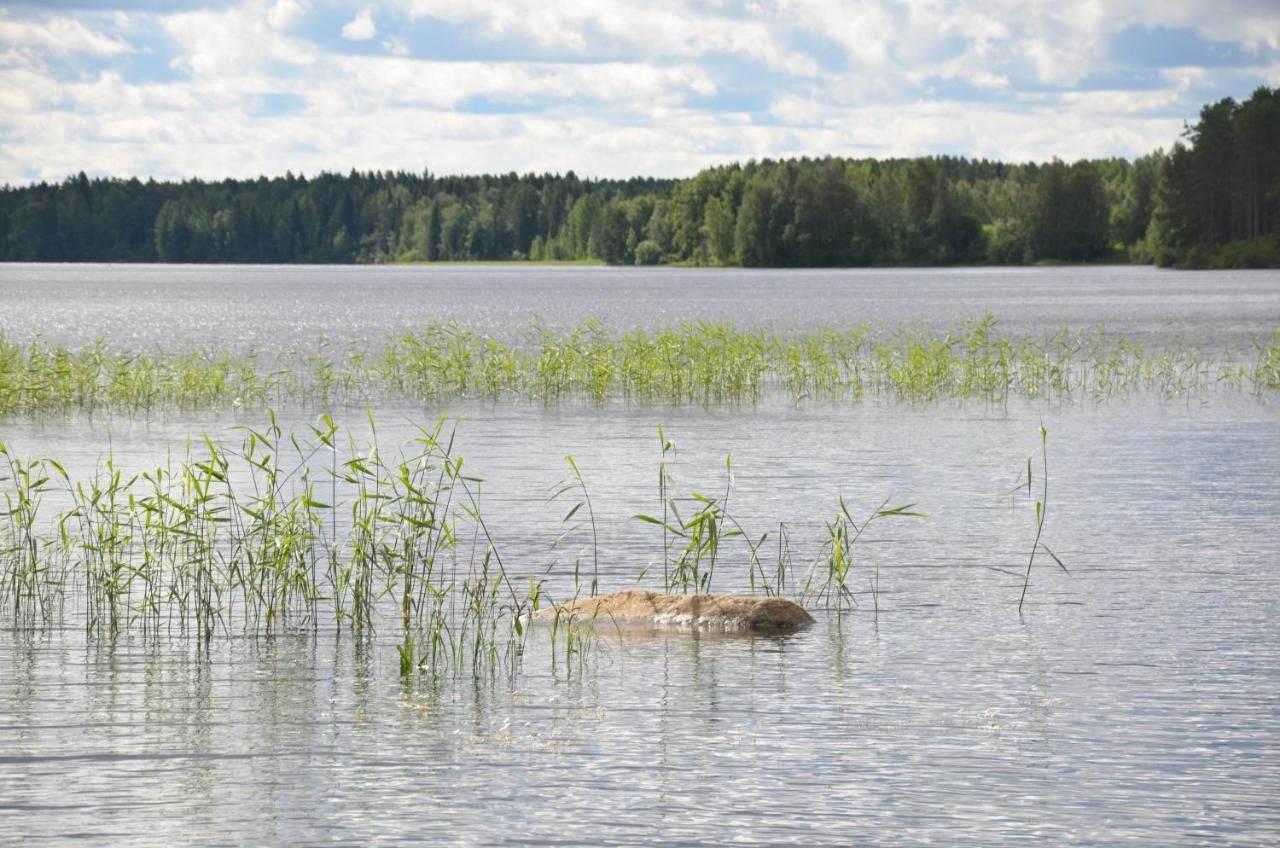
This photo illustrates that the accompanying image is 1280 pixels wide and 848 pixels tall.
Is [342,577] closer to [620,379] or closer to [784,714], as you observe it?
[784,714]

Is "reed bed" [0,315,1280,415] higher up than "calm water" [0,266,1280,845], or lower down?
higher up

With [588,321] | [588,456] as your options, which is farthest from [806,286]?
[588,456]

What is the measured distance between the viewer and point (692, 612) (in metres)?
14.5

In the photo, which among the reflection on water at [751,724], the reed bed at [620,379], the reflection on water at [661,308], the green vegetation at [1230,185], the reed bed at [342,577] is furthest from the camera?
the green vegetation at [1230,185]

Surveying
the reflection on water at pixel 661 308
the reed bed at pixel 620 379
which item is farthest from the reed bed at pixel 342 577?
the reflection on water at pixel 661 308

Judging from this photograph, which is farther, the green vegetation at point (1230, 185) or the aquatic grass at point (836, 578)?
the green vegetation at point (1230, 185)

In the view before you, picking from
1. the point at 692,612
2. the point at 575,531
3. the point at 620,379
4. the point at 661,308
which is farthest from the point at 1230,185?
the point at 692,612

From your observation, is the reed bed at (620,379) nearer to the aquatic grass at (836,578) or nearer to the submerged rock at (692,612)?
the aquatic grass at (836,578)

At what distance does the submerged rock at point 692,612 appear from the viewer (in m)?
14.4

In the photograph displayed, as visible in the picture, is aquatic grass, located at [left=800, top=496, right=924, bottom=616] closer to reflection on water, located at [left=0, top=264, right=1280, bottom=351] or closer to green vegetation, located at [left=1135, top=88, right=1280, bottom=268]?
reflection on water, located at [left=0, top=264, right=1280, bottom=351]

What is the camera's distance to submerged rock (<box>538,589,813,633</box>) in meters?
14.4

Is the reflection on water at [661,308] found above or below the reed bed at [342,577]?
above

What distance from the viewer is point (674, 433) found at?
99.5 ft

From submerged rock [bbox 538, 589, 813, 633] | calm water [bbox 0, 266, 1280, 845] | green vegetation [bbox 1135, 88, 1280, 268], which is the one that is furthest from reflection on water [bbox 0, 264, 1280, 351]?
submerged rock [bbox 538, 589, 813, 633]
